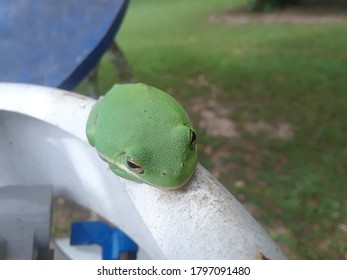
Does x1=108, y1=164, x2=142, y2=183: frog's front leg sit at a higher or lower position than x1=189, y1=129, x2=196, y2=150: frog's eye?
lower

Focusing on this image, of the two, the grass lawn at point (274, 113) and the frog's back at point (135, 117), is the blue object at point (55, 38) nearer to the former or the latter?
the frog's back at point (135, 117)

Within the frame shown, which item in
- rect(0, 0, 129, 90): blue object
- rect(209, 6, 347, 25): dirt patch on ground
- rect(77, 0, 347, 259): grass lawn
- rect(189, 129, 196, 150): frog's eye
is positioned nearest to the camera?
rect(189, 129, 196, 150): frog's eye

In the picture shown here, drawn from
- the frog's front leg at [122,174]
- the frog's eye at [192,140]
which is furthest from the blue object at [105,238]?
the frog's eye at [192,140]

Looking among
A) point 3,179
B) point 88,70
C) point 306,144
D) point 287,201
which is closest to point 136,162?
point 3,179

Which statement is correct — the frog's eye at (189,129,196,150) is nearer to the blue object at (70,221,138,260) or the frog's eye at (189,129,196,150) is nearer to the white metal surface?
the white metal surface

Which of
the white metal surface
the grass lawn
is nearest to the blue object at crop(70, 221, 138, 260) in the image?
the white metal surface

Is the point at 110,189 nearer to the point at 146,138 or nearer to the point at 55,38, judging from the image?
the point at 146,138
